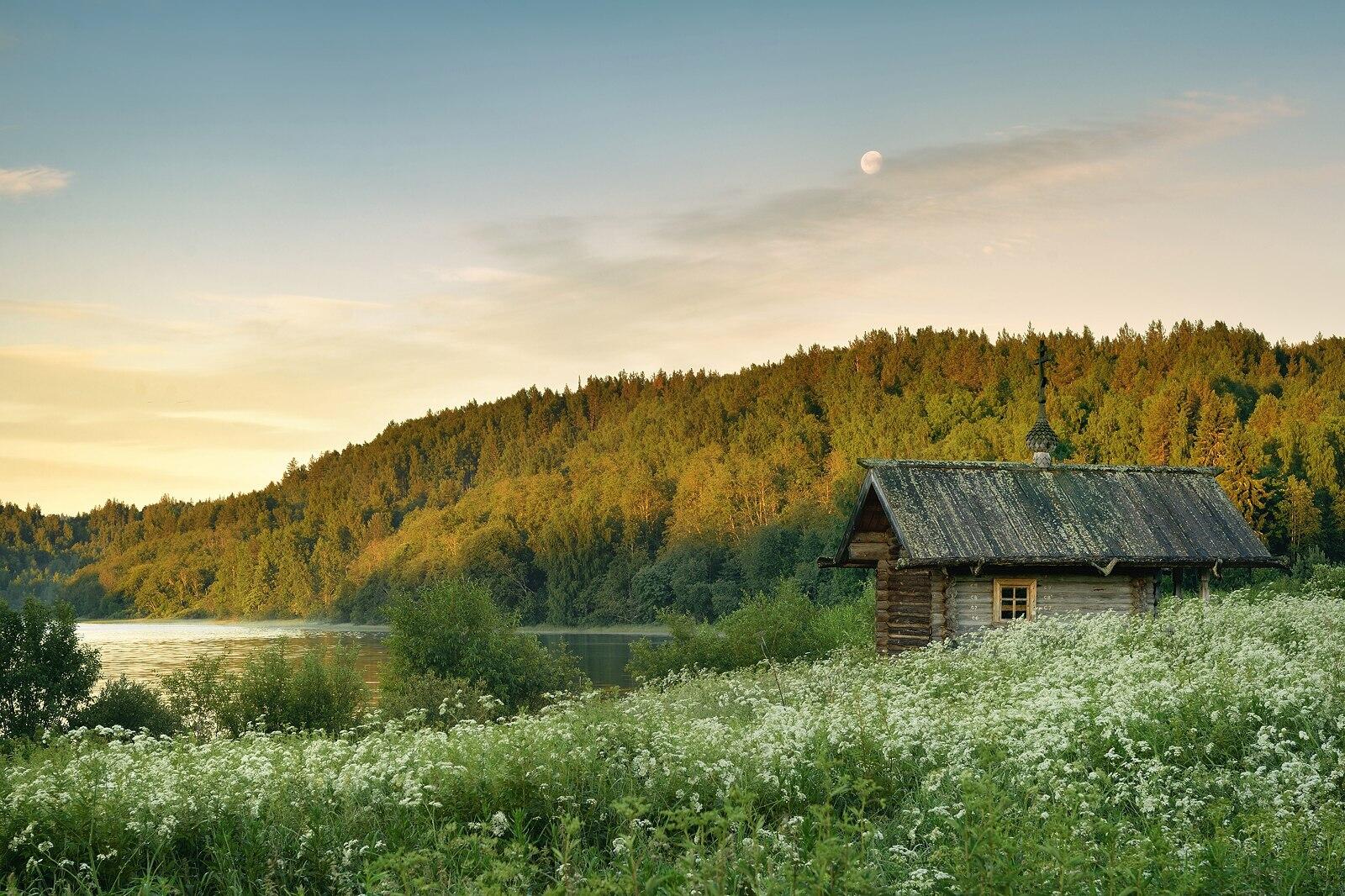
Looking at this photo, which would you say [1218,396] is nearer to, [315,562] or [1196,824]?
[1196,824]

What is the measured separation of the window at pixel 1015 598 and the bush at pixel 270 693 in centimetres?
1769

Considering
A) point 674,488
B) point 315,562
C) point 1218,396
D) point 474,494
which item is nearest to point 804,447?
point 674,488

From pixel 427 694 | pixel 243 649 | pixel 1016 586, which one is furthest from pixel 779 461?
pixel 1016 586

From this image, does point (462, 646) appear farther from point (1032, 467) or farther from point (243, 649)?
point (243, 649)

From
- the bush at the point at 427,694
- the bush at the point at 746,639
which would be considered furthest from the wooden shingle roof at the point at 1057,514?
the bush at the point at 746,639

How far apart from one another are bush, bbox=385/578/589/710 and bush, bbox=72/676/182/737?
6.61 meters

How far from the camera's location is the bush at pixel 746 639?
40.7 metres

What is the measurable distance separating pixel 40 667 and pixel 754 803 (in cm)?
3334

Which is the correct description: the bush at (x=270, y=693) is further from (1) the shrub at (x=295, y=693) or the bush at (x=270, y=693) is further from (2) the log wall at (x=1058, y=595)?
(2) the log wall at (x=1058, y=595)

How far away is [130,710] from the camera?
115ft

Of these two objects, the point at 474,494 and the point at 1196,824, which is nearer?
the point at 1196,824

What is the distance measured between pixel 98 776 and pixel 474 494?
580 feet

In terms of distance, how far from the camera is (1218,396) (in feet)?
260

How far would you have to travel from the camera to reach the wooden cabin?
2561 centimetres
